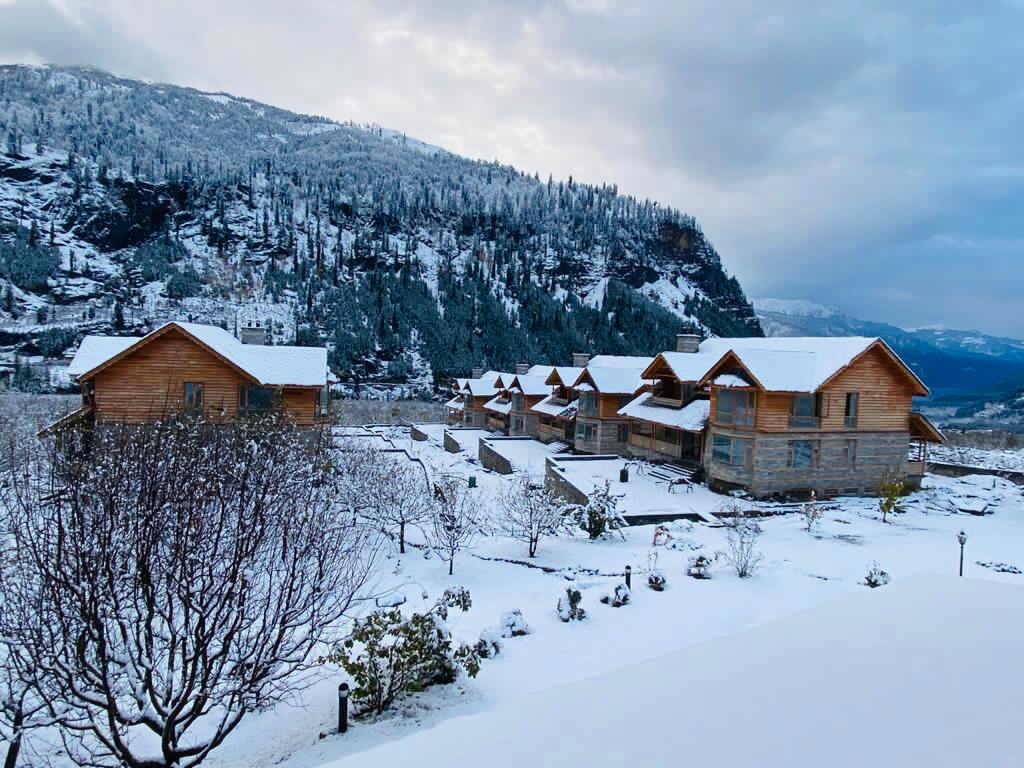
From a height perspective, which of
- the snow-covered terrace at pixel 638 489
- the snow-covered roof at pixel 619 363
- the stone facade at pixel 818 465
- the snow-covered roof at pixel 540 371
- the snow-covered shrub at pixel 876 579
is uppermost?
the snow-covered roof at pixel 619 363

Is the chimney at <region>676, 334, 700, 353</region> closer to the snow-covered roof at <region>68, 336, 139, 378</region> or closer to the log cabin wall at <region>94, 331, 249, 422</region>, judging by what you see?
the log cabin wall at <region>94, 331, 249, 422</region>

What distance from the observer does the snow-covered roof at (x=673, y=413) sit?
32125 mm

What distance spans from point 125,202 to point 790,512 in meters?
173

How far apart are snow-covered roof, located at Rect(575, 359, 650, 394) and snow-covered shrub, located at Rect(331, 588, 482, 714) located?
32.1 meters

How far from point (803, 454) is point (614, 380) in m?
14.8

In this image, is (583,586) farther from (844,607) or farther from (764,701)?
(764,701)

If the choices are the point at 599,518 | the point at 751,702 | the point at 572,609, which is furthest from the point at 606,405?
the point at 751,702

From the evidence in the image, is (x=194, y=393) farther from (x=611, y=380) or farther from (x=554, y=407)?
(x=554, y=407)

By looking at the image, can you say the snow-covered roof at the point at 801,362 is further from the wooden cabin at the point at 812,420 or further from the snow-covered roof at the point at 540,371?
the snow-covered roof at the point at 540,371

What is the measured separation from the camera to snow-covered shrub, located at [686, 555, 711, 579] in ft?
51.6

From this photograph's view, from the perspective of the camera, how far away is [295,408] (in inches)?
1156

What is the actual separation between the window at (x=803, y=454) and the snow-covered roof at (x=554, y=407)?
671 inches

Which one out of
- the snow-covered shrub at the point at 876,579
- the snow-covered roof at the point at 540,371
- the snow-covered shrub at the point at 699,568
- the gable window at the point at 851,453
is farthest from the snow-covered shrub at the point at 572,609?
the snow-covered roof at the point at 540,371

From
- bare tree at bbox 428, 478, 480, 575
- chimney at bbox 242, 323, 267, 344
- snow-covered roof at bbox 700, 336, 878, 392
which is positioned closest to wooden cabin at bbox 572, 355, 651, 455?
snow-covered roof at bbox 700, 336, 878, 392
